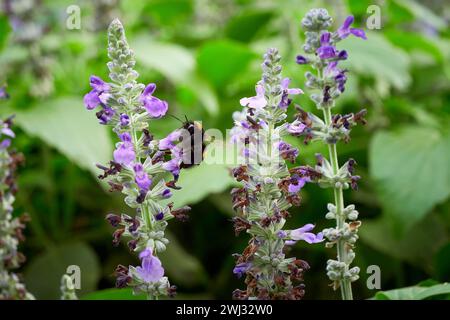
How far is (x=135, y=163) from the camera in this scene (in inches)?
44.6

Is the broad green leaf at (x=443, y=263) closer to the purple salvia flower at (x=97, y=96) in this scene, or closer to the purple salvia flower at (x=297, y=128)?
the purple salvia flower at (x=297, y=128)

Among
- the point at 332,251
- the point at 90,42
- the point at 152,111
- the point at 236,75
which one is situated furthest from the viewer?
the point at 90,42

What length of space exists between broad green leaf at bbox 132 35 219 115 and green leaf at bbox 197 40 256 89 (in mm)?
70

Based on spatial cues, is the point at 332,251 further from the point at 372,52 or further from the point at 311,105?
the point at 372,52

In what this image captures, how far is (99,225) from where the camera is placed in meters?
2.98

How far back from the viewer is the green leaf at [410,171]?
223 cm

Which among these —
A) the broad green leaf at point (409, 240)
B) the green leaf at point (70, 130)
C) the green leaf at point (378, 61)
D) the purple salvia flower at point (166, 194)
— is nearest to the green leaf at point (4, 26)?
the green leaf at point (70, 130)

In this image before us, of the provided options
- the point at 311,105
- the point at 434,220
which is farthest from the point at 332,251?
the point at 311,105

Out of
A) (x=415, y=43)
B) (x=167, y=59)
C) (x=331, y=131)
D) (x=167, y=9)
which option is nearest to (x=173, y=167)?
(x=331, y=131)

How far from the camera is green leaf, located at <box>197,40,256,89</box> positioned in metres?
2.84

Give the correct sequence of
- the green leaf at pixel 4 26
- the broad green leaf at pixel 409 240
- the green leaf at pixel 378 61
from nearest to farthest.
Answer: the broad green leaf at pixel 409 240 → the green leaf at pixel 378 61 → the green leaf at pixel 4 26

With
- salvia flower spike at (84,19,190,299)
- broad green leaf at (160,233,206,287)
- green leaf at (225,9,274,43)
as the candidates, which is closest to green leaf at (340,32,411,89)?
green leaf at (225,9,274,43)

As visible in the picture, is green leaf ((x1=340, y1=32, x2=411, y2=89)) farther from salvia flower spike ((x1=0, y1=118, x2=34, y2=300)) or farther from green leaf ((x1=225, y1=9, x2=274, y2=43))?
salvia flower spike ((x1=0, y1=118, x2=34, y2=300))

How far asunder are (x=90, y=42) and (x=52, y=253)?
4.05 feet
